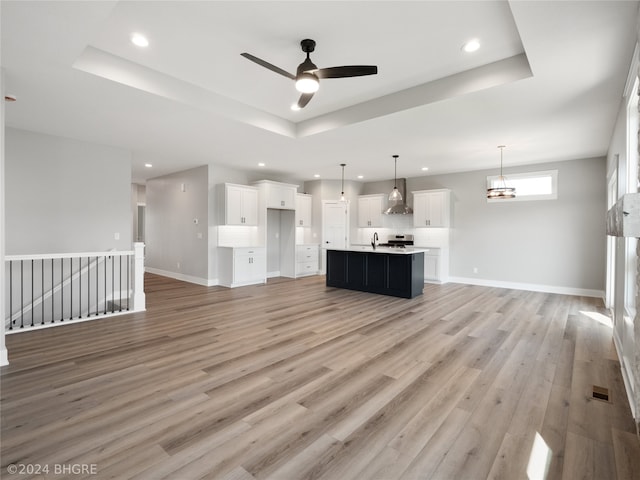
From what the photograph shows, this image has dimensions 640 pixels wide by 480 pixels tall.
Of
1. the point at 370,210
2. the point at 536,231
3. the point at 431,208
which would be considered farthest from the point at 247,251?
the point at 536,231

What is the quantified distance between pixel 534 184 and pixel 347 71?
644cm

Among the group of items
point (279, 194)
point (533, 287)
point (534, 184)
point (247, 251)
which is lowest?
point (533, 287)

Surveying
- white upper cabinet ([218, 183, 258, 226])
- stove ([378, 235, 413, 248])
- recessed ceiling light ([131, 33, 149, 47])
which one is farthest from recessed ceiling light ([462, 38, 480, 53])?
stove ([378, 235, 413, 248])

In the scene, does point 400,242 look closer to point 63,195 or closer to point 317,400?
point 317,400

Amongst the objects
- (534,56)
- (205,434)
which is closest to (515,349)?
(534,56)

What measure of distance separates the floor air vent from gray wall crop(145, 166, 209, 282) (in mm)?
6952

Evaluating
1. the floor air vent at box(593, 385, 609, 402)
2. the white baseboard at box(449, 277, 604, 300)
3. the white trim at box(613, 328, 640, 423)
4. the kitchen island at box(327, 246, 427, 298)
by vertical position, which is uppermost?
the kitchen island at box(327, 246, 427, 298)

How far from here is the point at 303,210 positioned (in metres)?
9.30

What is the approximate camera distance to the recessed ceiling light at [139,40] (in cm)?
291

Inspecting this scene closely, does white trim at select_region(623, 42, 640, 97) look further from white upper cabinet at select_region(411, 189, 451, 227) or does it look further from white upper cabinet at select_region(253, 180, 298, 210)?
white upper cabinet at select_region(253, 180, 298, 210)

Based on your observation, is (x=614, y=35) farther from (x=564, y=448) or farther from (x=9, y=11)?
(x=9, y=11)

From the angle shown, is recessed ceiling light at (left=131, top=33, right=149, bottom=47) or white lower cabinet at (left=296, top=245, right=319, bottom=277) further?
white lower cabinet at (left=296, top=245, right=319, bottom=277)

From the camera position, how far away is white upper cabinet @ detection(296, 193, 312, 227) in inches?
358

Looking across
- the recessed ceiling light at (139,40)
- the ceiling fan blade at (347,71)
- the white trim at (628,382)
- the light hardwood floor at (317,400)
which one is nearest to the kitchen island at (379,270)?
the light hardwood floor at (317,400)
